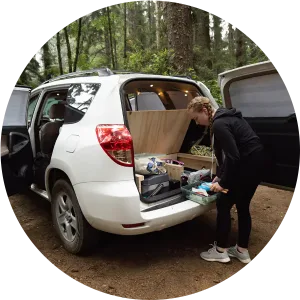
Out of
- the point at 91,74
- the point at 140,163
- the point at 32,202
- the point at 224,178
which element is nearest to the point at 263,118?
the point at 224,178

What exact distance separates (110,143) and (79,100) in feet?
2.30

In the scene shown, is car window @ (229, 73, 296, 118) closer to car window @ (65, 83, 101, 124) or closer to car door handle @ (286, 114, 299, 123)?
car door handle @ (286, 114, 299, 123)

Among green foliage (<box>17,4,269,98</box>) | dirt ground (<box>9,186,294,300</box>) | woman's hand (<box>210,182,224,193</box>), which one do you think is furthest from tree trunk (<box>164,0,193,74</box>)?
woman's hand (<box>210,182,224,193</box>)

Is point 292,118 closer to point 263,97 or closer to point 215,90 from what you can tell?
point 263,97

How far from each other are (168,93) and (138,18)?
14098 mm

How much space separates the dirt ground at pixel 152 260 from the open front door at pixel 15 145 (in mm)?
919

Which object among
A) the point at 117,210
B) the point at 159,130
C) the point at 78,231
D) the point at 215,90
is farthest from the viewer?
the point at 215,90

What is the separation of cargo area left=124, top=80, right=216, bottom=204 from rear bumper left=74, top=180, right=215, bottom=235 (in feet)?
2.22

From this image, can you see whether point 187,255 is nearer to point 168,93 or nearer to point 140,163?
point 140,163

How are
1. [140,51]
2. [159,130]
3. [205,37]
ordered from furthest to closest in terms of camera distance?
[205,37], [140,51], [159,130]

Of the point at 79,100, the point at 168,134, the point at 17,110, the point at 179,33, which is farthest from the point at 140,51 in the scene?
the point at 79,100

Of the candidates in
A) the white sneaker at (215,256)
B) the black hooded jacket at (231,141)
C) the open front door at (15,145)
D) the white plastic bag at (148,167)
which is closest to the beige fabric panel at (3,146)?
the open front door at (15,145)

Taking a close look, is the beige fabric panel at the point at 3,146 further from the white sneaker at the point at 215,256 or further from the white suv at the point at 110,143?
the white sneaker at the point at 215,256

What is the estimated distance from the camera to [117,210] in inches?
95.0
